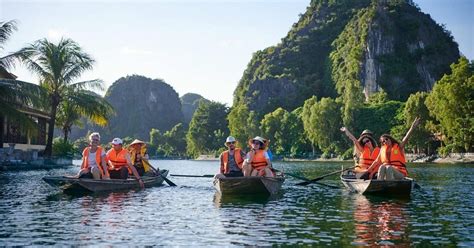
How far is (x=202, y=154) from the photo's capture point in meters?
157

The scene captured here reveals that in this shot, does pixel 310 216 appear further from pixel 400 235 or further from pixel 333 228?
pixel 400 235

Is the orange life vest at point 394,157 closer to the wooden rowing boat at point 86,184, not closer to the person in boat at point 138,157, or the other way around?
the wooden rowing boat at point 86,184

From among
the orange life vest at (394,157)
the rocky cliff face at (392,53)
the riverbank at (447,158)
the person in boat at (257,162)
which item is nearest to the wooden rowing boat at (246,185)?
the person in boat at (257,162)

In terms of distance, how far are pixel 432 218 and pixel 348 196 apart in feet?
22.4

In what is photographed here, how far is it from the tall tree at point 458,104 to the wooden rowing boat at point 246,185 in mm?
58854

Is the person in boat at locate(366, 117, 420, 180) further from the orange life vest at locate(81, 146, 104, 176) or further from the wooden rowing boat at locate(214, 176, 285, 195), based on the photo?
the orange life vest at locate(81, 146, 104, 176)

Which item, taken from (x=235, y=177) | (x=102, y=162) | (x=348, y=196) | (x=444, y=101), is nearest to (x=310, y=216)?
(x=235, y=177)

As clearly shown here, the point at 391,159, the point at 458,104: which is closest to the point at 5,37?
the point at 391,159

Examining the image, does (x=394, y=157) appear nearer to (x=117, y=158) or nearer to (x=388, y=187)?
(x=388, y=187)

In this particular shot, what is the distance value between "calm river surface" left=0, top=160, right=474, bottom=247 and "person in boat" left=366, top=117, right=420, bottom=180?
0.98 meters

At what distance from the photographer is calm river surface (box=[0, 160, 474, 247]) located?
37.7 ft

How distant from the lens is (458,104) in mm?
75375

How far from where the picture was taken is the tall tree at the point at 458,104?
7425 centimetres

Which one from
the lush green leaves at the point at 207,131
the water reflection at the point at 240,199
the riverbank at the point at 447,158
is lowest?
the water reflection at the point at 240,199
